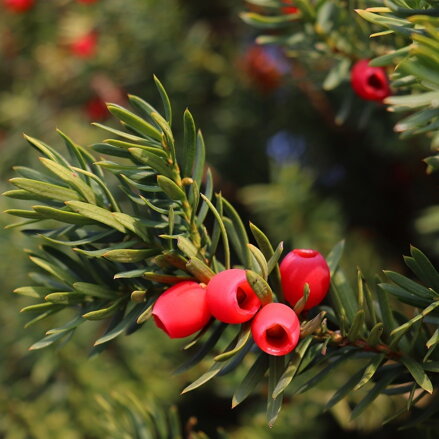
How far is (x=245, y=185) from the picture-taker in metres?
1.08

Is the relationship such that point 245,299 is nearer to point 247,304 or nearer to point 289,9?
point 247,304

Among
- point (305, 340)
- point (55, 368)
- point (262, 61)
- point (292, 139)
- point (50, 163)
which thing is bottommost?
point (55, 368)

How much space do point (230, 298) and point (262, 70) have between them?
2.60ft

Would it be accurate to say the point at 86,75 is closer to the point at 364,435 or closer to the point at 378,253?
the point at 378,253

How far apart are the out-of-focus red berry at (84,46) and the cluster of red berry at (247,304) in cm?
100

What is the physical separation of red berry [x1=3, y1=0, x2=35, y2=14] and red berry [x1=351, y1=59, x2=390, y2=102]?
1.01m

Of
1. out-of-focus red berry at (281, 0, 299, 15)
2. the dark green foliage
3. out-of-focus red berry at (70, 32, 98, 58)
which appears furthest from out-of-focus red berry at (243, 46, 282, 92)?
Result: the dark green foliage

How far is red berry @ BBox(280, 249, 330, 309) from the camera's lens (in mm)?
383

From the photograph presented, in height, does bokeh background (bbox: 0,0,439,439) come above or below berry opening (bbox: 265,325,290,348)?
below

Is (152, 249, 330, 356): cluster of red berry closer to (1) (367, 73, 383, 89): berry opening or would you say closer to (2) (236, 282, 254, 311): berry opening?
(2) (236, 282, 254, 311): berry opening

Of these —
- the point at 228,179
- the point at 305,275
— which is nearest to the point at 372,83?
the point at 305,275

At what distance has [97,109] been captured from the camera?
125 centimetres

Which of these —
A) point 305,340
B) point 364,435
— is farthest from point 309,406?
point 305,340

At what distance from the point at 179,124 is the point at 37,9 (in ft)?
1.68
